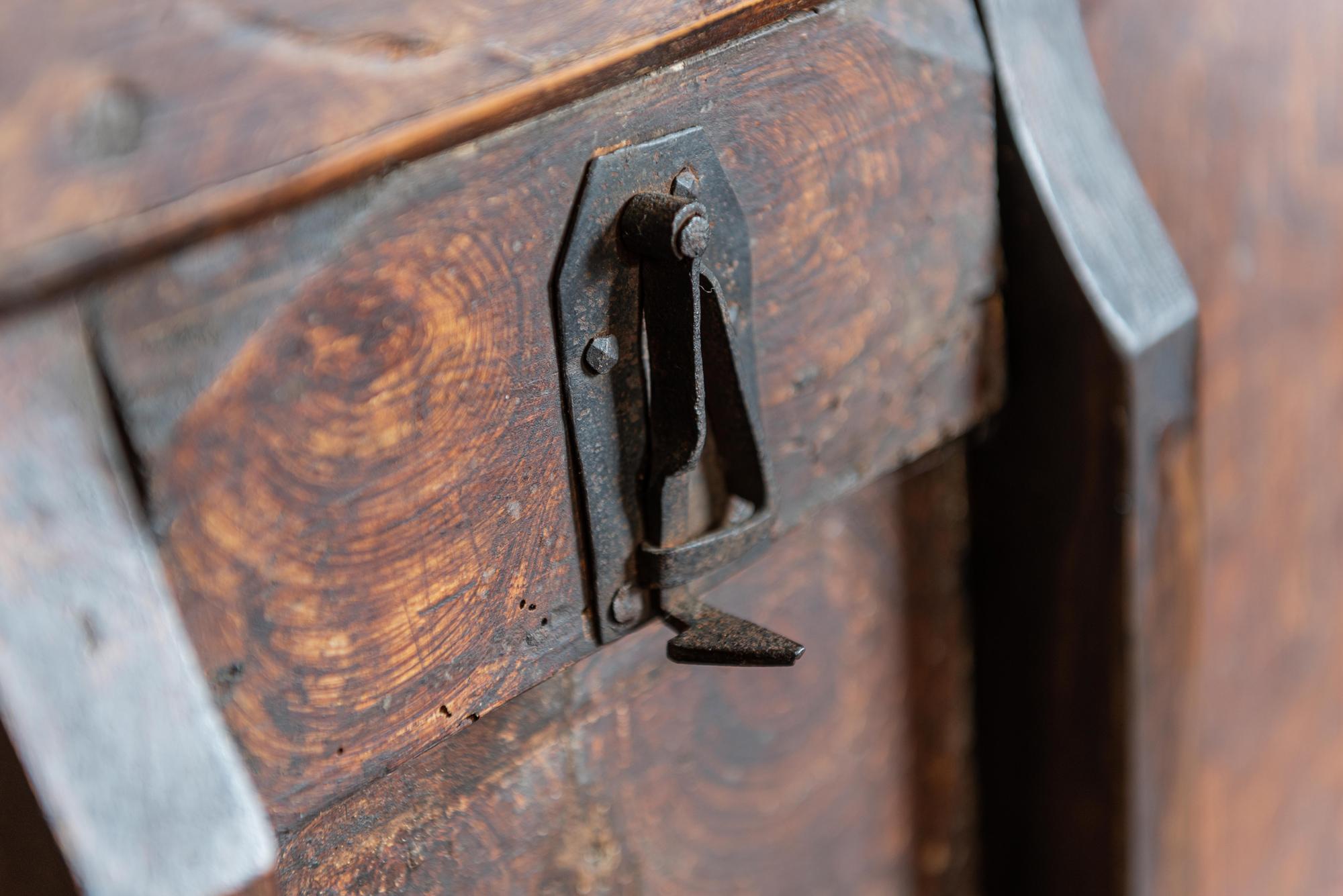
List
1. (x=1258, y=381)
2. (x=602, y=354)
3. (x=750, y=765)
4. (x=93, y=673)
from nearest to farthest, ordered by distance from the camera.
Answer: (x=93, y=673) → (x=602, y=354) → (x=750, y=765) → (x=1258, y=381)

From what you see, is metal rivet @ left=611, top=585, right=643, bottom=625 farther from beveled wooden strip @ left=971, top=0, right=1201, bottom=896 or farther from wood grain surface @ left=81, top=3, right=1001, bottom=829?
beveled wooden strip @ left=971, top=0, right=1201, bottom=896

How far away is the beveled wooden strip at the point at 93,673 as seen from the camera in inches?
12.0

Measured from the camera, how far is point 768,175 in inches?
18.4

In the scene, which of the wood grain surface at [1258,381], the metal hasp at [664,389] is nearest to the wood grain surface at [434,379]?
the metal hasp at [664,389]

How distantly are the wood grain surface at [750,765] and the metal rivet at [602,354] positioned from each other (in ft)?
0.49

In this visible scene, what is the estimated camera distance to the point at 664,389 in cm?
45

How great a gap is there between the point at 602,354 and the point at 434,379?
67mm

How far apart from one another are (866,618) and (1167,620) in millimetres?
165

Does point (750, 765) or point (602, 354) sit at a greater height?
point (602, 354)

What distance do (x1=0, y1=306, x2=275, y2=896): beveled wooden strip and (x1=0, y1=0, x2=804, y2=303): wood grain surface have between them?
0.10ft

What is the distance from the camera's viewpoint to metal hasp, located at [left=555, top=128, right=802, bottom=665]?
42cm

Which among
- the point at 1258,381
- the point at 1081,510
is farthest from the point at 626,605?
the point at 1258,381

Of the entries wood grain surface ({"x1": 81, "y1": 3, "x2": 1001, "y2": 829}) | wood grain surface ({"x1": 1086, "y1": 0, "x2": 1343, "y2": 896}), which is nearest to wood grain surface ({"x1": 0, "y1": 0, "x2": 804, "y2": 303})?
wood grain surface ({"x1": 81, "y1": 3, "x2": 1001, "y2": 829})

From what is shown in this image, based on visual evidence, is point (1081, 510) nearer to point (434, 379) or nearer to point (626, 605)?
point (626, 605)
